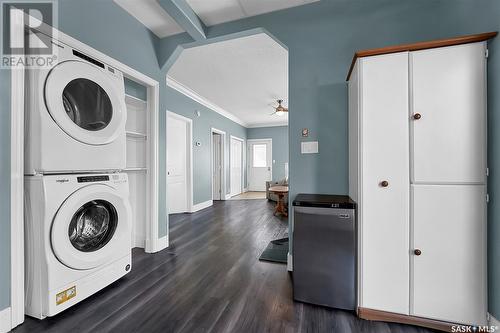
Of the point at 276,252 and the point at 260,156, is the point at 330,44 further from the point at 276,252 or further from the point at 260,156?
the point at 260,156

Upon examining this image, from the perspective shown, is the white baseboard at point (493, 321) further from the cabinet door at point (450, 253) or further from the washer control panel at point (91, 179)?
the washer control panel at point (91, 179)

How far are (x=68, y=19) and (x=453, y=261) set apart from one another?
10.6 feet

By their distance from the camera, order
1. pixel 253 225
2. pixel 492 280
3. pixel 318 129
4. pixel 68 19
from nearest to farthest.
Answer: pixel 492 280, pixel 68 19, pixel 318 129, pixel 253 225

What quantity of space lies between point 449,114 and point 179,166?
4186mm

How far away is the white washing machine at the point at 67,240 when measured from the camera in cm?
130

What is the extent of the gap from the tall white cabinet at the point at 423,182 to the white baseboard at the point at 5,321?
7.53ft

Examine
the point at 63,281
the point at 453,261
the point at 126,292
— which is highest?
the point at 453,261

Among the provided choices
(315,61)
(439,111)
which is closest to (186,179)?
(315,61)

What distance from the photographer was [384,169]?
1376 millimetres

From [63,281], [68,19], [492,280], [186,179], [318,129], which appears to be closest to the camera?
[492,280]

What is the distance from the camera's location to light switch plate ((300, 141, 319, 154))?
196 cm

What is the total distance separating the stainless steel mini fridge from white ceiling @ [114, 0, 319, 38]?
6.32ft

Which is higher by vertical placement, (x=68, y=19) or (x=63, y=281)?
(x=68, y=19)

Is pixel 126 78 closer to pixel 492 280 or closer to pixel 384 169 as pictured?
pixel 384 169
